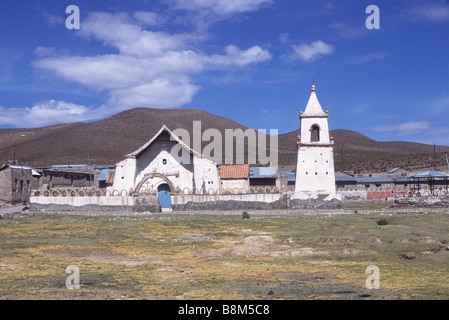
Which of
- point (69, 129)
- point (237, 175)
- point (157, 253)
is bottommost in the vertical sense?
point (157, 253)

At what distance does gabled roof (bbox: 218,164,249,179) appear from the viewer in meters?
51.6

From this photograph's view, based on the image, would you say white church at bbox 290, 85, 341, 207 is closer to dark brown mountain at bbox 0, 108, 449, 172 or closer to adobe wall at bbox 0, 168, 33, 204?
adobe wall at bbox 0, 168, 33, 204

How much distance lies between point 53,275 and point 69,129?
148m

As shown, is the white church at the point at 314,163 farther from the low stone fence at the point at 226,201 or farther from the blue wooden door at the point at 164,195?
the blue wooden door at the point at 164,195

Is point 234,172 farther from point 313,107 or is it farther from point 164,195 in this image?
point 164,195

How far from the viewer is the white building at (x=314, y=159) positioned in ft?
135

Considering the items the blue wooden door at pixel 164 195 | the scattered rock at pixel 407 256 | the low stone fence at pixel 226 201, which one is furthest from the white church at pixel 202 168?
the scattered rock at pixel 407 256

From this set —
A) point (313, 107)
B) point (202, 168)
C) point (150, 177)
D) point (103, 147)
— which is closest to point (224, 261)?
point (150, 177)

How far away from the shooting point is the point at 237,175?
170ft

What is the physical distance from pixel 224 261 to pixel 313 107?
31542mm

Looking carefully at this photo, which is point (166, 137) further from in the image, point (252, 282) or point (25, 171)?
point (252, 282)

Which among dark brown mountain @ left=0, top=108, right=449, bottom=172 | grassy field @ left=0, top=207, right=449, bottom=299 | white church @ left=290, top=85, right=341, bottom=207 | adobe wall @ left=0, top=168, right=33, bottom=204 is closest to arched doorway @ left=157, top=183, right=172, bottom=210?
white church @ left=290, top=85, right=341, bottom=207

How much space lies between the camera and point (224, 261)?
13680 mm
